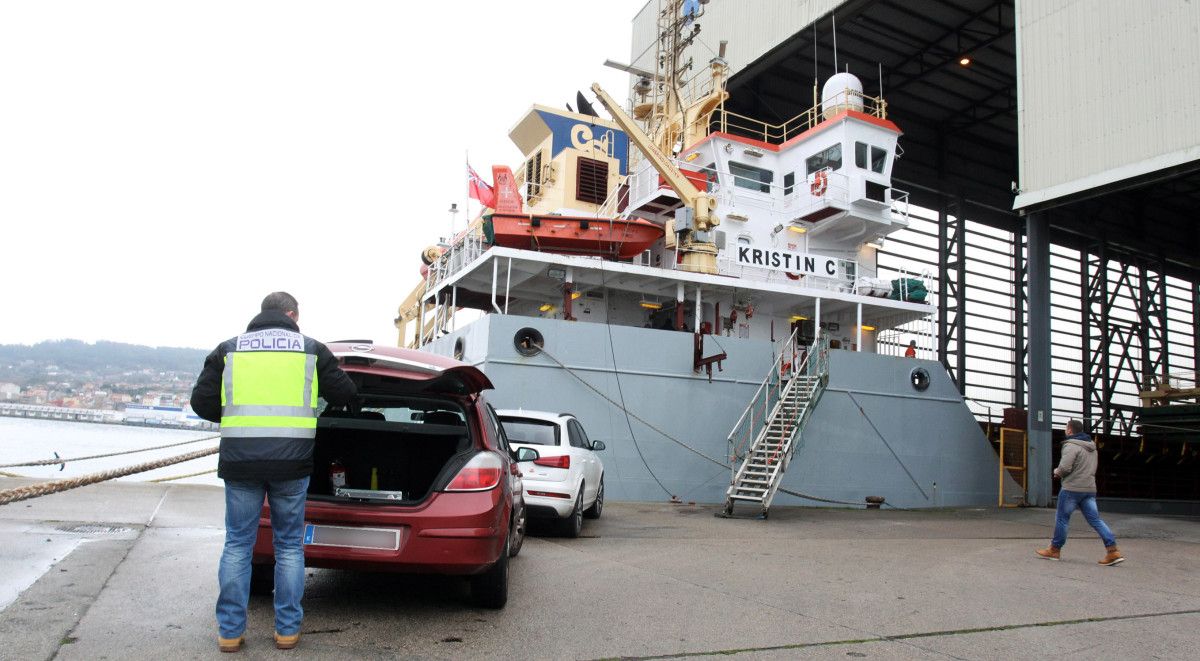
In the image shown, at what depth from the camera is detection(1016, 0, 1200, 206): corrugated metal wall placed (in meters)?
15.0

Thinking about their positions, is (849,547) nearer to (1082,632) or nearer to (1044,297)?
(1082,632)

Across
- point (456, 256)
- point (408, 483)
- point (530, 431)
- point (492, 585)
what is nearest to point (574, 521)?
point (530, 431)

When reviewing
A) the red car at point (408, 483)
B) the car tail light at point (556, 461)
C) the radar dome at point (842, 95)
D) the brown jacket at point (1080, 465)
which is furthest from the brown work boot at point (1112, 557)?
the radar dome at point (842, 95)

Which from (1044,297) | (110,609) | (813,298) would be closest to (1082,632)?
(110,609)

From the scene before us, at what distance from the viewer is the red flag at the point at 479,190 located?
52.9ft

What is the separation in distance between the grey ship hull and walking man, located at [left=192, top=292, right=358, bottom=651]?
8787mm

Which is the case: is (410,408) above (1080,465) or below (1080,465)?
above

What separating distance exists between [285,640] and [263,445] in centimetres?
85

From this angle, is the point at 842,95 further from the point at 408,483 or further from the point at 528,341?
the point at 408,483

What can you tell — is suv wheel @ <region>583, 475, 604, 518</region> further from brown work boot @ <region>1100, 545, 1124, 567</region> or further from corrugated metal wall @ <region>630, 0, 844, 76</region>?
corrugated metal wall @ <region>630, 0, 844, 76</region>

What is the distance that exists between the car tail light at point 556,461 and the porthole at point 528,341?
5.12 meters

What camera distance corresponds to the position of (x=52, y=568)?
4.93m

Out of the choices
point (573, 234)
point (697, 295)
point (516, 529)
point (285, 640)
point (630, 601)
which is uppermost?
point (573, 234)

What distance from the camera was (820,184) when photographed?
16469mm
